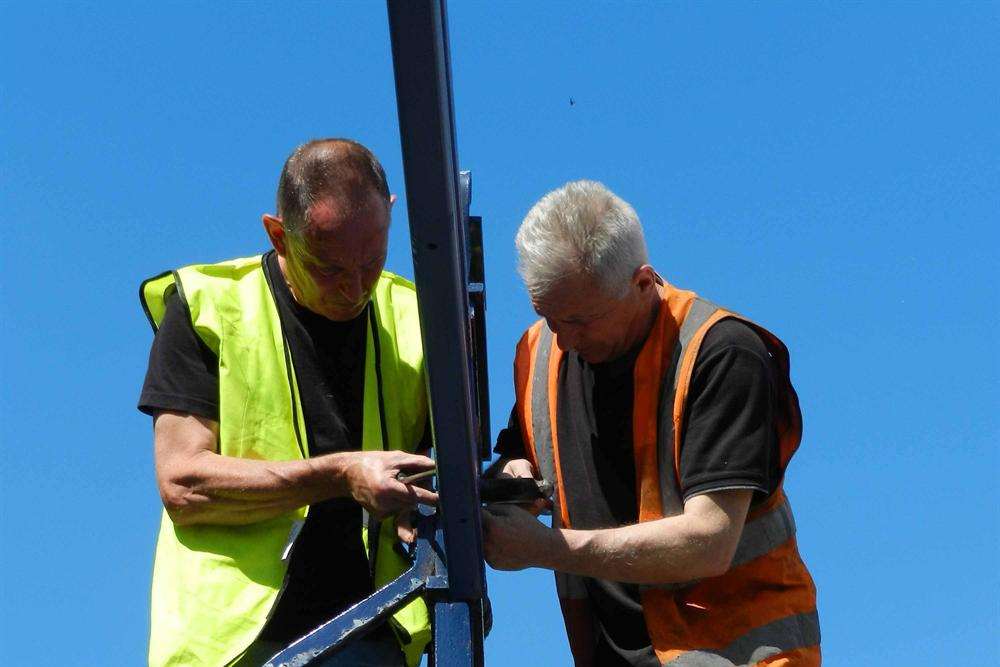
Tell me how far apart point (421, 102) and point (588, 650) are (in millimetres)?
2620

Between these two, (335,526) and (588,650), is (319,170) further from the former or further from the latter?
(588,650)

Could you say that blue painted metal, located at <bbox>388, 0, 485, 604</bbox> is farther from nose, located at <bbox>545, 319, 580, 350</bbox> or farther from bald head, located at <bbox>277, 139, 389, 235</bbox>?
bald head, located at <bbox>277, 139, 389, 235</bbox>

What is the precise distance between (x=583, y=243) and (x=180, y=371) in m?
1.43

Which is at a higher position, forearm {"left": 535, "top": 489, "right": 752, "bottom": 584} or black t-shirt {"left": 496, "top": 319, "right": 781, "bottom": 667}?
black t-shirt {"left": 496, "top": 319, "right": 781, "bottom": 667}

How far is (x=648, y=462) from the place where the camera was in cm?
514

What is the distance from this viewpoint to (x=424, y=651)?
5371 millimetres

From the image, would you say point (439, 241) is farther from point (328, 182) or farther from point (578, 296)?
point (328, 182)

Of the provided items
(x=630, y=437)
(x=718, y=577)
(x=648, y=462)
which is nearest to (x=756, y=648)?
(x=718, y=577)

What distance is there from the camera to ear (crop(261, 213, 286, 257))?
5.63 metres

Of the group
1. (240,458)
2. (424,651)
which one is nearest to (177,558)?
(240,458)

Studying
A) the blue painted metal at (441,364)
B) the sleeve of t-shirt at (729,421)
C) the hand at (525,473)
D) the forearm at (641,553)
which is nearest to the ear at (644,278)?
the sleeve of t-shirt at (729,421)

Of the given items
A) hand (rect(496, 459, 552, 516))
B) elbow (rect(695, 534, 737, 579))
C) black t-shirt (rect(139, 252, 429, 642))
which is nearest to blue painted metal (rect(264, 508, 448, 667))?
black t-shirt (rect(139, 252, 429, 642))

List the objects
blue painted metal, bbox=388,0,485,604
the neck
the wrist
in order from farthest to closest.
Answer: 1. the neck
2. the wrist
3. blue painted metal, bbox=388,0,485,604

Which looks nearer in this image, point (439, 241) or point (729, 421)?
point (439, 241)
